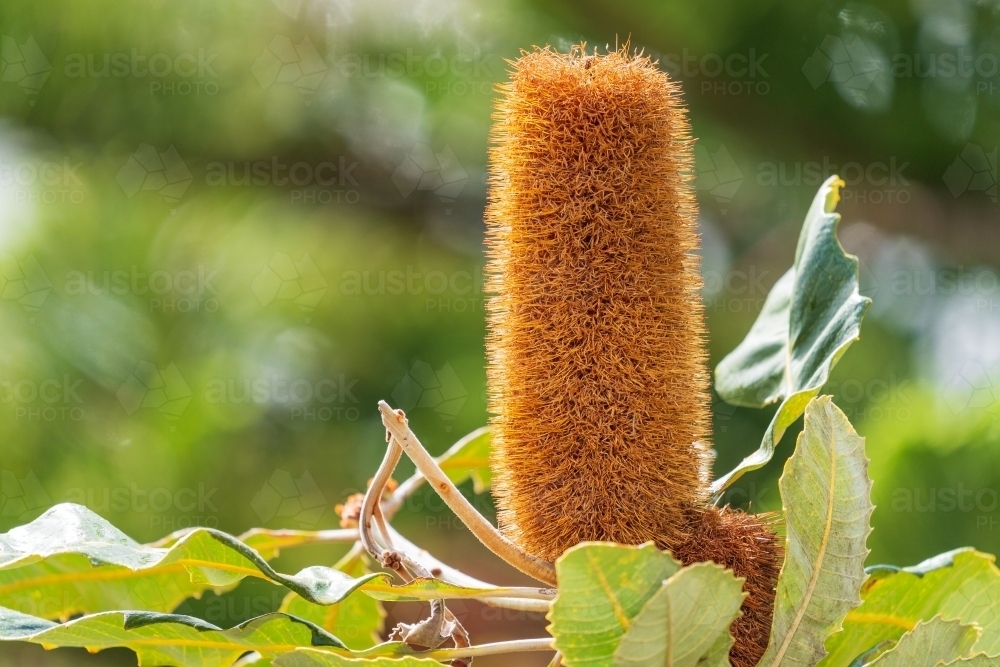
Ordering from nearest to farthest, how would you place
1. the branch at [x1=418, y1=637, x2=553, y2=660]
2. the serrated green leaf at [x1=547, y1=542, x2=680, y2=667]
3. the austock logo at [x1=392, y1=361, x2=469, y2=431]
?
the serrated green leaf at [x1=547, y1=542, x2=680, y2=667], the branch at [x1=418, y1=637, x2=553, y2=660], the austock logo at [x1=392, y1=361, x2=469, y2=431]

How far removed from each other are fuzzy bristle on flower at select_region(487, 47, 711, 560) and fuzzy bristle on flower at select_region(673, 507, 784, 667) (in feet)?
0.04

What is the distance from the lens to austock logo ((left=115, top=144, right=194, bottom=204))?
4.83ft

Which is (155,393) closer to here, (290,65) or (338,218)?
(338,218)

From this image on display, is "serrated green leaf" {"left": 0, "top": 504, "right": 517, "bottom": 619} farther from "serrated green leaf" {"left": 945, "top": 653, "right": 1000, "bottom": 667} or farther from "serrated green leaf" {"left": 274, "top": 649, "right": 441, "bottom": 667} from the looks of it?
"serrated green leaf" {"left": 945, "top": 653, "right": 1000, "bottom": 667}

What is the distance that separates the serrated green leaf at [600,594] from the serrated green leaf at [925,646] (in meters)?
0.11

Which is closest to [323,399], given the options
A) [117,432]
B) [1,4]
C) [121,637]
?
[117,432]

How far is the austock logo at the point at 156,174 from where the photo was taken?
147 cm

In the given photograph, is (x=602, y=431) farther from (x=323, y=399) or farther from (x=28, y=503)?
(x=28, y=503)

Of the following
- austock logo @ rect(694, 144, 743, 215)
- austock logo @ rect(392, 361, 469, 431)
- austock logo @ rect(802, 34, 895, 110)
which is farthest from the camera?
austock logo @ rect(392, 361, 469, 431)

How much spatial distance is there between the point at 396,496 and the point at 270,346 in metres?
0.95

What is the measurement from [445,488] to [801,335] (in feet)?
0.82

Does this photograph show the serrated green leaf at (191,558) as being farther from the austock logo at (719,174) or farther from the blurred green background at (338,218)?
the austock logo at (719,174)

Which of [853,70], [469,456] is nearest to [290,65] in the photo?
[853,70]

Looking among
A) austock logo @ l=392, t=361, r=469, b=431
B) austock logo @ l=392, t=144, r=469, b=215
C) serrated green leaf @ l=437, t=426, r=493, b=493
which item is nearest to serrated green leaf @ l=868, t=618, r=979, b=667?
serrated green leaf @ l=437, t=426, r=493, b=493
